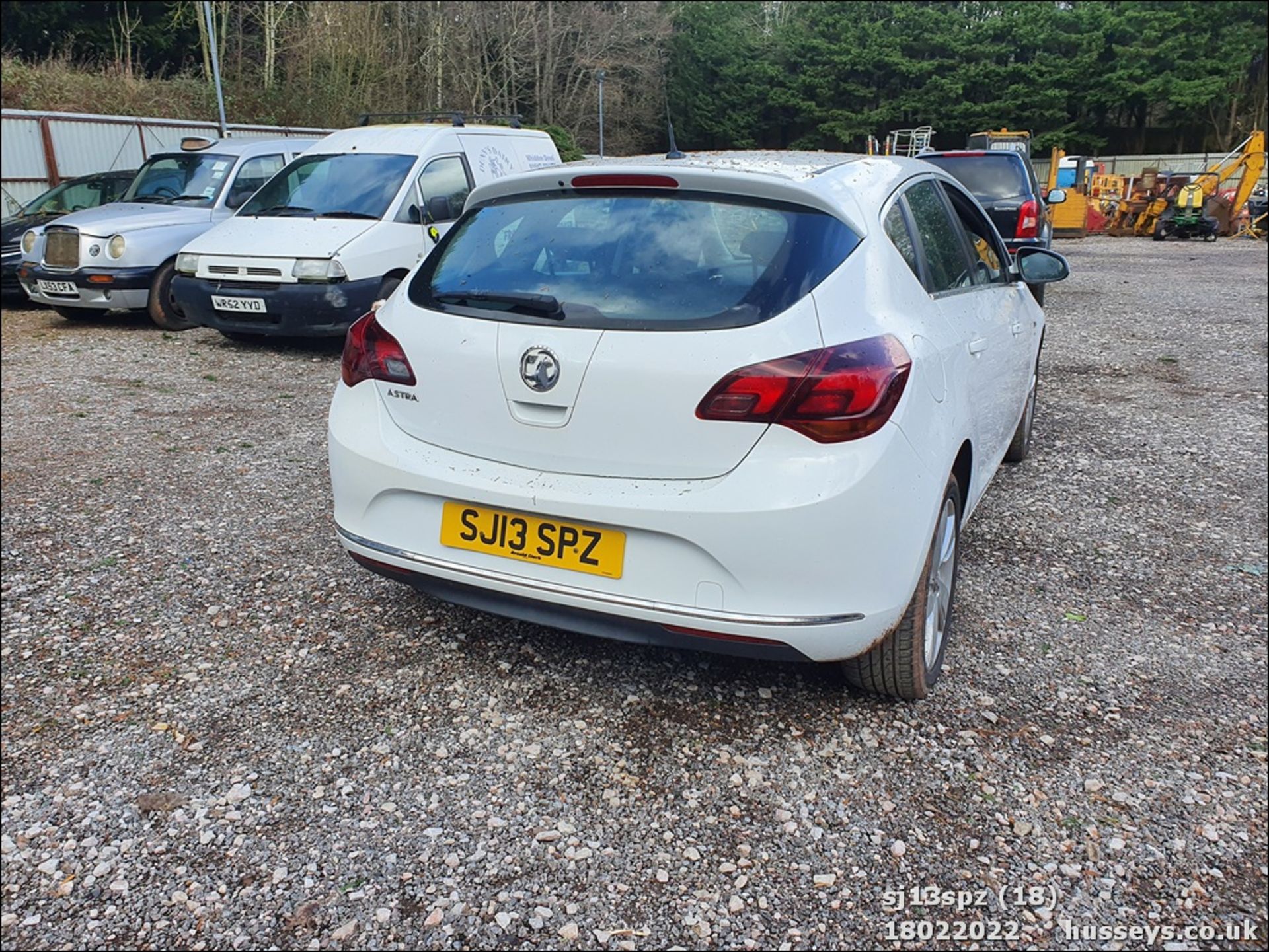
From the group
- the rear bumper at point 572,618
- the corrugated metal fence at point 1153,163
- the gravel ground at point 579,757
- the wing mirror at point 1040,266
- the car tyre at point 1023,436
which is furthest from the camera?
the corrugated metal fence at point 1153,163

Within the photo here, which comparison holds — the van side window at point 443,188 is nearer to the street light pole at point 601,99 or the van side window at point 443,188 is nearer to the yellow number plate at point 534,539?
the yellow number plate at point 534,539

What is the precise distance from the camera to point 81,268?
973cm

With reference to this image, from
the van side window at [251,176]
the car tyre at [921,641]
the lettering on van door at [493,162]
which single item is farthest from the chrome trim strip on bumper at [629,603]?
the van side window at [251,176]

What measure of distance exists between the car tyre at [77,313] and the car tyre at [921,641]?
34.0ft

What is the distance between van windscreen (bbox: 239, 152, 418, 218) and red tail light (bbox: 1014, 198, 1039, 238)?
677 cm

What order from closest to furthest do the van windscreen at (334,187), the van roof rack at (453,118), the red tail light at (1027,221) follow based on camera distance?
the van windscreen at (334,187) < the van roof rack at (453,118) < the red tail light at (1027,221)

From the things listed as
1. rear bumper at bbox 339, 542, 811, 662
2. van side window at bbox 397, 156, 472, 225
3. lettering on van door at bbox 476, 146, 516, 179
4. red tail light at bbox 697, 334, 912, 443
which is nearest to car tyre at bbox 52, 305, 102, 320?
van side window at bbox 397, 156, 472, 225

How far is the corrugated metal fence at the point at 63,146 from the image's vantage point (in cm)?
1531

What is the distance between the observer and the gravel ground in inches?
87.8

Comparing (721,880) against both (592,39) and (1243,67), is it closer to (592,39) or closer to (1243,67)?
(592,39)

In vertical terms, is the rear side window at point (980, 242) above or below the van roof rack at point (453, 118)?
below

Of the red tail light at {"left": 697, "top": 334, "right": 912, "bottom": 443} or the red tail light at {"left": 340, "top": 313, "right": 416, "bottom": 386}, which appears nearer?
the red tail light at {"left": 697, "top": 334, "right": 912, "bottom": 443}

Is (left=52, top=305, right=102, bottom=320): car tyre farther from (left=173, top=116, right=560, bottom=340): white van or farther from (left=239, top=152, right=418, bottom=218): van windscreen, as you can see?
(left=239, top=152, right=418, bottom=218): van windscreen

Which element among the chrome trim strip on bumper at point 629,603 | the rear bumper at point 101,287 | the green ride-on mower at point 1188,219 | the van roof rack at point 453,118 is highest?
the van roof rack at point 453,118
